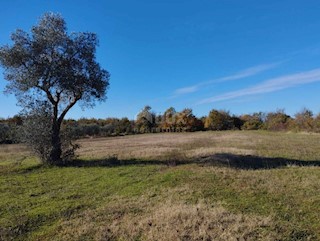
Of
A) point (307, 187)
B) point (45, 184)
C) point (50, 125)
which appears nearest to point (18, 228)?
point (45, 184)

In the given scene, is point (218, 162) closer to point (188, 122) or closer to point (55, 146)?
point (55, 146)

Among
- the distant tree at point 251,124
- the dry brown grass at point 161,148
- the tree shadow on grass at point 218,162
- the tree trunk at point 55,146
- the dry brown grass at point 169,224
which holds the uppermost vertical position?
the distant tree at point 251,124

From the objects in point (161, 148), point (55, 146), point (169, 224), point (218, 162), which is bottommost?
point (169, 224)

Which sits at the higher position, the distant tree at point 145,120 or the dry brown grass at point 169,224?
the distant tree at point 145,120

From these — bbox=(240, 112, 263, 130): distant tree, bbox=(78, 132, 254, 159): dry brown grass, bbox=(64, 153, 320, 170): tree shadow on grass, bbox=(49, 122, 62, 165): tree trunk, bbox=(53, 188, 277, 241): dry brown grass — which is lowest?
bbox=(53, 188, 277, 241): dry brown grass

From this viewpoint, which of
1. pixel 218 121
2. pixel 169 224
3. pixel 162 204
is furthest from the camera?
pixel 218 121

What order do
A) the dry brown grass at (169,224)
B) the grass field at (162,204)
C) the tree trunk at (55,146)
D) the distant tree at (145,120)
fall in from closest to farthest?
the dry brown grass at (169,224)
the grass field at (162,204)
the tree trunk at (55,146)
the distant tree at (145,120)

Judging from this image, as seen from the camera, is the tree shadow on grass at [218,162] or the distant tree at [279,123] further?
the distant tree at [279,123]

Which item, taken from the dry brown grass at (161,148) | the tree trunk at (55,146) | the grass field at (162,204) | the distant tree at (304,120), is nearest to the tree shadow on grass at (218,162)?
the tree trunk at (55,146)

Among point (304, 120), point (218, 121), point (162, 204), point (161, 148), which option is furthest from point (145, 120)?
point (162, 204)

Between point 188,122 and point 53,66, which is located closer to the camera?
point 53,66

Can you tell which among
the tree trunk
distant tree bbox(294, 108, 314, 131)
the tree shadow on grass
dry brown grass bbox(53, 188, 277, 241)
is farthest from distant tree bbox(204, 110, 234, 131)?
dry brown grass bbox(53, 188, 277, 241)

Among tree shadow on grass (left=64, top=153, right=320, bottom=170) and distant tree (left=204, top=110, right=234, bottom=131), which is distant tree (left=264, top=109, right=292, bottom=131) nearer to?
distant tree (left=204, top=110, right=234, bottom=131)

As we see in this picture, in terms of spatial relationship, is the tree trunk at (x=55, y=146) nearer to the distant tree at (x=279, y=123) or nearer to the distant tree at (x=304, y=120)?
the distant tree at (x=304, y=120)
